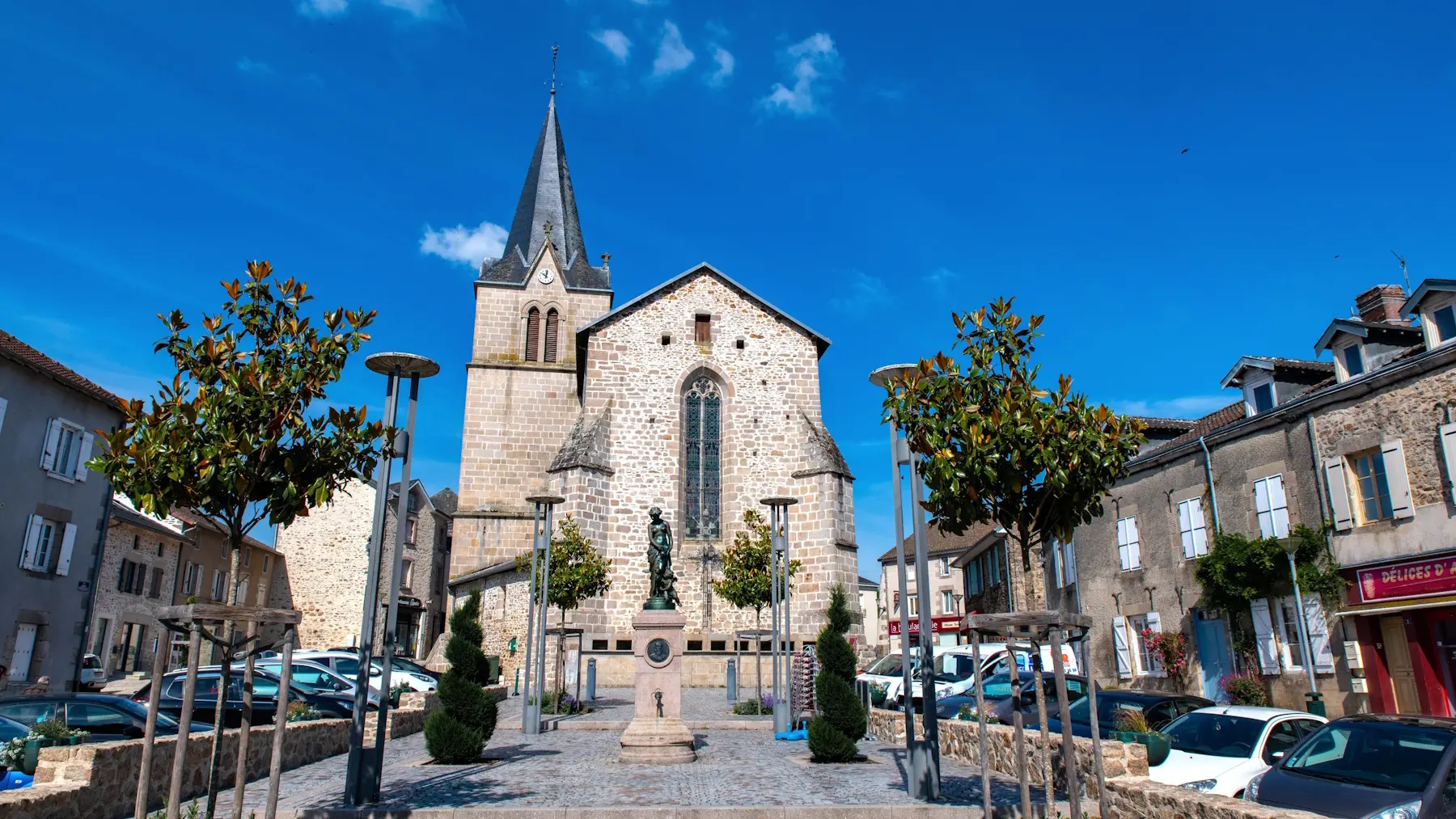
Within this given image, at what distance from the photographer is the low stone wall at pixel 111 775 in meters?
6.81

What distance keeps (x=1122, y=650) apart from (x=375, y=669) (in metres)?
15.8

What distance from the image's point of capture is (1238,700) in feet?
52.5

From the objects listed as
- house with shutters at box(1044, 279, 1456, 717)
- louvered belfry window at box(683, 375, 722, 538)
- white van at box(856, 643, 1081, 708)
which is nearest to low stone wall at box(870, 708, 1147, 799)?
white van at box(856, 643, 1081, 708)

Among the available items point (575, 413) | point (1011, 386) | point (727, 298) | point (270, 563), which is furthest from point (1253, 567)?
point (270, 563)

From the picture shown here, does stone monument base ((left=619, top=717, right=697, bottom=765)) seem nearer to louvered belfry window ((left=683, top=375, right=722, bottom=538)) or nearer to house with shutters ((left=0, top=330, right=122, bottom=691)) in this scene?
house with shutters ((left=0, top=330, right=122, bottom=691))

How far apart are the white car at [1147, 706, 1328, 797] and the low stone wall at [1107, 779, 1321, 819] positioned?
1.31m

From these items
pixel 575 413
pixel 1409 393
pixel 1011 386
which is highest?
pixel 575 413

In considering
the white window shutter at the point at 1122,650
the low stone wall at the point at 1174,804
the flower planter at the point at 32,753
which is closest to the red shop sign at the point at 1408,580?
the white window shutter at the point at 1122,650

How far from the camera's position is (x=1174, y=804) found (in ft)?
21.3

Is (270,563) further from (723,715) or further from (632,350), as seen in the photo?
(723,715)

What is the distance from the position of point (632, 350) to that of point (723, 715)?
12.4m

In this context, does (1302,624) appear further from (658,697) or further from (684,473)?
(684,473)

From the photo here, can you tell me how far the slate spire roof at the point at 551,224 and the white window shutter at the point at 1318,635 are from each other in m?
27.5

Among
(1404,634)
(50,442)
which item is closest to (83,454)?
(50,442)
